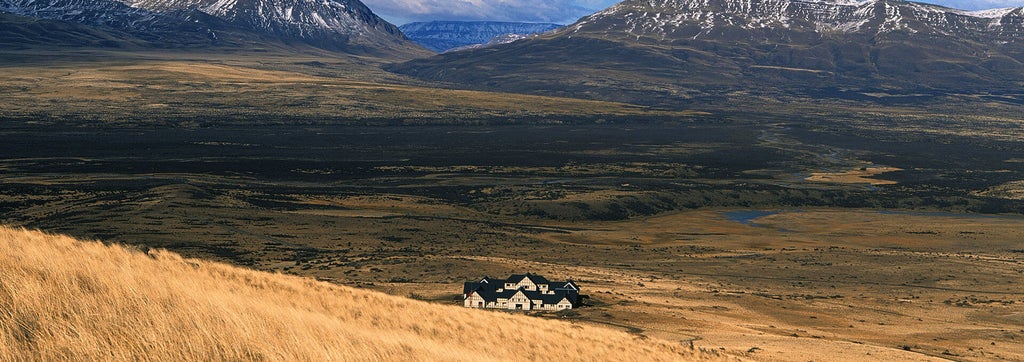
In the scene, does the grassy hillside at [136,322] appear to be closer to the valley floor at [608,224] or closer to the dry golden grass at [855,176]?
the valley floor at [608,224]

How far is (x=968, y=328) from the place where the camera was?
41.2 metres

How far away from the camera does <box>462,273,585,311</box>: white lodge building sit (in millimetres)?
40906

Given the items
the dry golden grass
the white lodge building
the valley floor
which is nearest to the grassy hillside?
the valley floor

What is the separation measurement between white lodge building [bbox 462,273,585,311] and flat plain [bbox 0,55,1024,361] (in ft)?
3.75

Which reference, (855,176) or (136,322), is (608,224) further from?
(136,322)

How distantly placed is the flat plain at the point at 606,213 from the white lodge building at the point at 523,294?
1.14 meters

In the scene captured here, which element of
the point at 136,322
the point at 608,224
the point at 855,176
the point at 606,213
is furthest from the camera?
the point at 855,176

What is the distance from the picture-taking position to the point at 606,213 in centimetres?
8212

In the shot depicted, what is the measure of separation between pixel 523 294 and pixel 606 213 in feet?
135

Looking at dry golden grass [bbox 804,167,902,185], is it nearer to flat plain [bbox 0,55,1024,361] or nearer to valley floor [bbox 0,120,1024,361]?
flat plain [bbox 0,55,1024,361]

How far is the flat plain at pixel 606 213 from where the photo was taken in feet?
143

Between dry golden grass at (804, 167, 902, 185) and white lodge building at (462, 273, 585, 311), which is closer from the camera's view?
white lodge building at (462, 273, 585, 311)

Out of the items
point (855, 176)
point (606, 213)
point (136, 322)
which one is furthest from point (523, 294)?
point (855, 176)

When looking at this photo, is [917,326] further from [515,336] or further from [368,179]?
[368,179]
